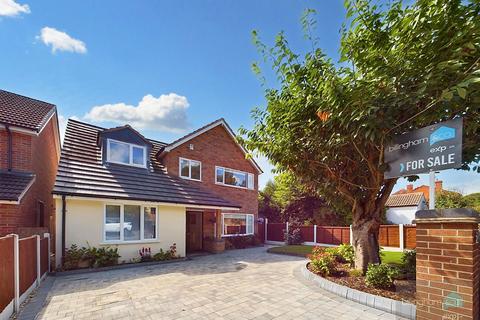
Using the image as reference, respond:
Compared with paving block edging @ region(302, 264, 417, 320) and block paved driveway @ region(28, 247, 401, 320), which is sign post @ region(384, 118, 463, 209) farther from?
block paved driveway @ region(28, 247, 401, 320)

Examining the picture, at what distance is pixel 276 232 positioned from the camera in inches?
851

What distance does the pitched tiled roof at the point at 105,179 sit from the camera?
10.8m

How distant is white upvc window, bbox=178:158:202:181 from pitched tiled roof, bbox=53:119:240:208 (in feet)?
2.65

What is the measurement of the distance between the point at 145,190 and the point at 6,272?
723 centimetres

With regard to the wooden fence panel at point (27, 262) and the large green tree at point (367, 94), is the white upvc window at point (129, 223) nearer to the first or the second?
the wooden fence panel at point (27, 262)

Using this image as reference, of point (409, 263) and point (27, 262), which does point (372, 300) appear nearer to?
point (409, 263)

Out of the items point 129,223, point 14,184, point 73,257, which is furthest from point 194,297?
point 14,184

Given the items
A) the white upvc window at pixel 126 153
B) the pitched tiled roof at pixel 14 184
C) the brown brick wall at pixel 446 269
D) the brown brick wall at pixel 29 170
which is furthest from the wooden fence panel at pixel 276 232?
the brown brick wall at pixel 446 269

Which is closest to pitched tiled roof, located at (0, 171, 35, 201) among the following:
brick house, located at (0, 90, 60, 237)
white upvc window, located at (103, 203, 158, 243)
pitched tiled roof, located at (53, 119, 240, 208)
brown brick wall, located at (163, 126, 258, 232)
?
brick house, located at (0, 90, 60, 237)

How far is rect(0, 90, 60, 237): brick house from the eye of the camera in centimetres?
878

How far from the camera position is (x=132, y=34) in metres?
9.66

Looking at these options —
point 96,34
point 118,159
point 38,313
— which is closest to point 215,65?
point 96,34

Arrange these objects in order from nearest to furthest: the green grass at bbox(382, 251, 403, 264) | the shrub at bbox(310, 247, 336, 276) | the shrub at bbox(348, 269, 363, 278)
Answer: the shrub at bbox(348, 269, 363, 278), the shrub at bbox(310, 247, 336, 276), the green grass at bbox(382, 251, 403, 264)

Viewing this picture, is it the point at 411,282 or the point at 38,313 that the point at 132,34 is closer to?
the point at 38,313
